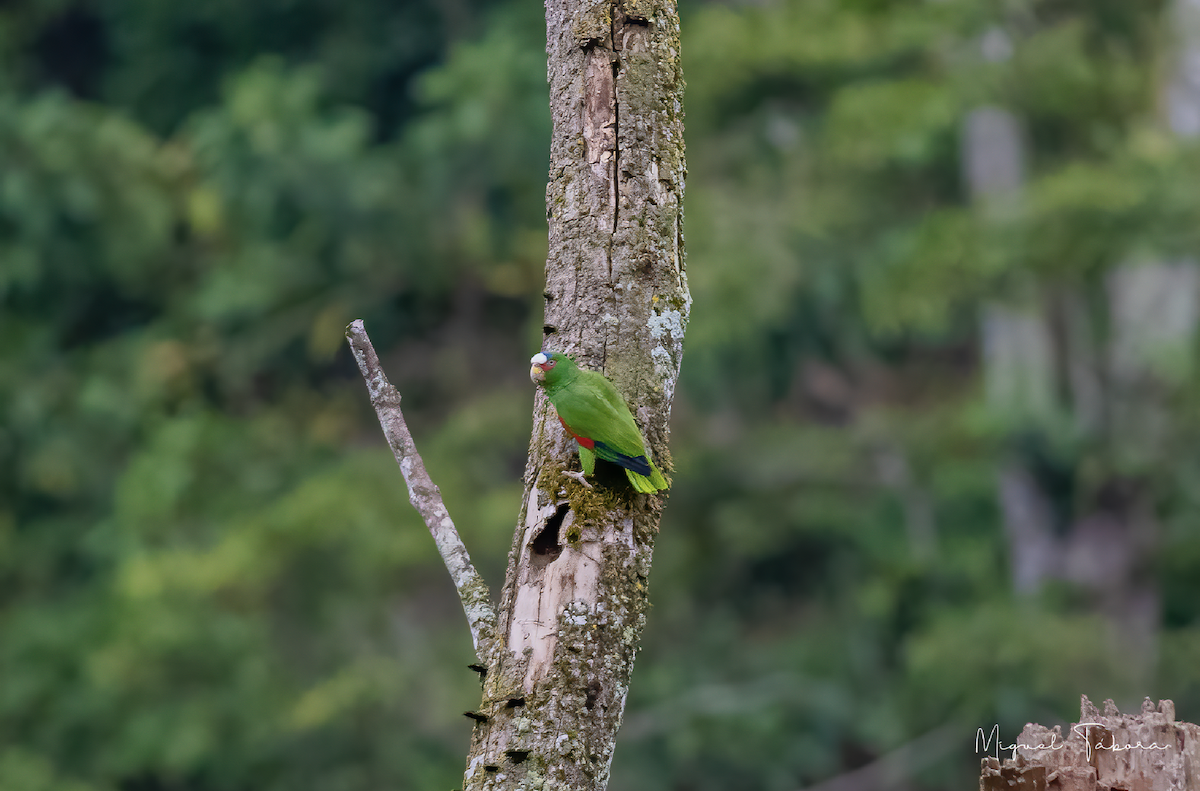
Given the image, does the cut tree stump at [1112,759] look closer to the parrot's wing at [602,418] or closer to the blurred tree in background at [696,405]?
the parrot's wing at [602,418]

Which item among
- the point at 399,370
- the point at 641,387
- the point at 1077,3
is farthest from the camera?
the point at 399,370

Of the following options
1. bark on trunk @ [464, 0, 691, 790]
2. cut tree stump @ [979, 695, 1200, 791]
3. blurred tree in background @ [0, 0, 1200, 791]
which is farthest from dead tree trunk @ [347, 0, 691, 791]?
blurred tree in background @ [0, 0, 1200, 791]

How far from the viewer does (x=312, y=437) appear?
378 inches

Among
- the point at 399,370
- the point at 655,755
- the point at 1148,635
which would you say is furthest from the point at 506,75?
the point at 1148,635

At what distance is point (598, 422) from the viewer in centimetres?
152

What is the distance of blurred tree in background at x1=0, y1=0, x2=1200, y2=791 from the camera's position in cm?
684

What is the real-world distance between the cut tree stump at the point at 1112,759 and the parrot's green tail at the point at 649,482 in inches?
21.1

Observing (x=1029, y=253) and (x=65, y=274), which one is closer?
(x=1029, y=253)

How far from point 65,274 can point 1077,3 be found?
757 cm

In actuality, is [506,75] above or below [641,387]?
above

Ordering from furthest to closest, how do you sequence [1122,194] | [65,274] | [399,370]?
[399,370] → [65,274] → [1122,194]

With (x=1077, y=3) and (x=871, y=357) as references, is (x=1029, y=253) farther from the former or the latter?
(x=871, y=357)

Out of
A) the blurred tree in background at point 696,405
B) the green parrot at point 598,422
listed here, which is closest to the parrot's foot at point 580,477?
the green parrot at point 598,422

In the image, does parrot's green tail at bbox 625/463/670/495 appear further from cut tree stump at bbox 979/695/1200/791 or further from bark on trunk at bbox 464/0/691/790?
cut tree stump at bbox 979/695/1200/791
